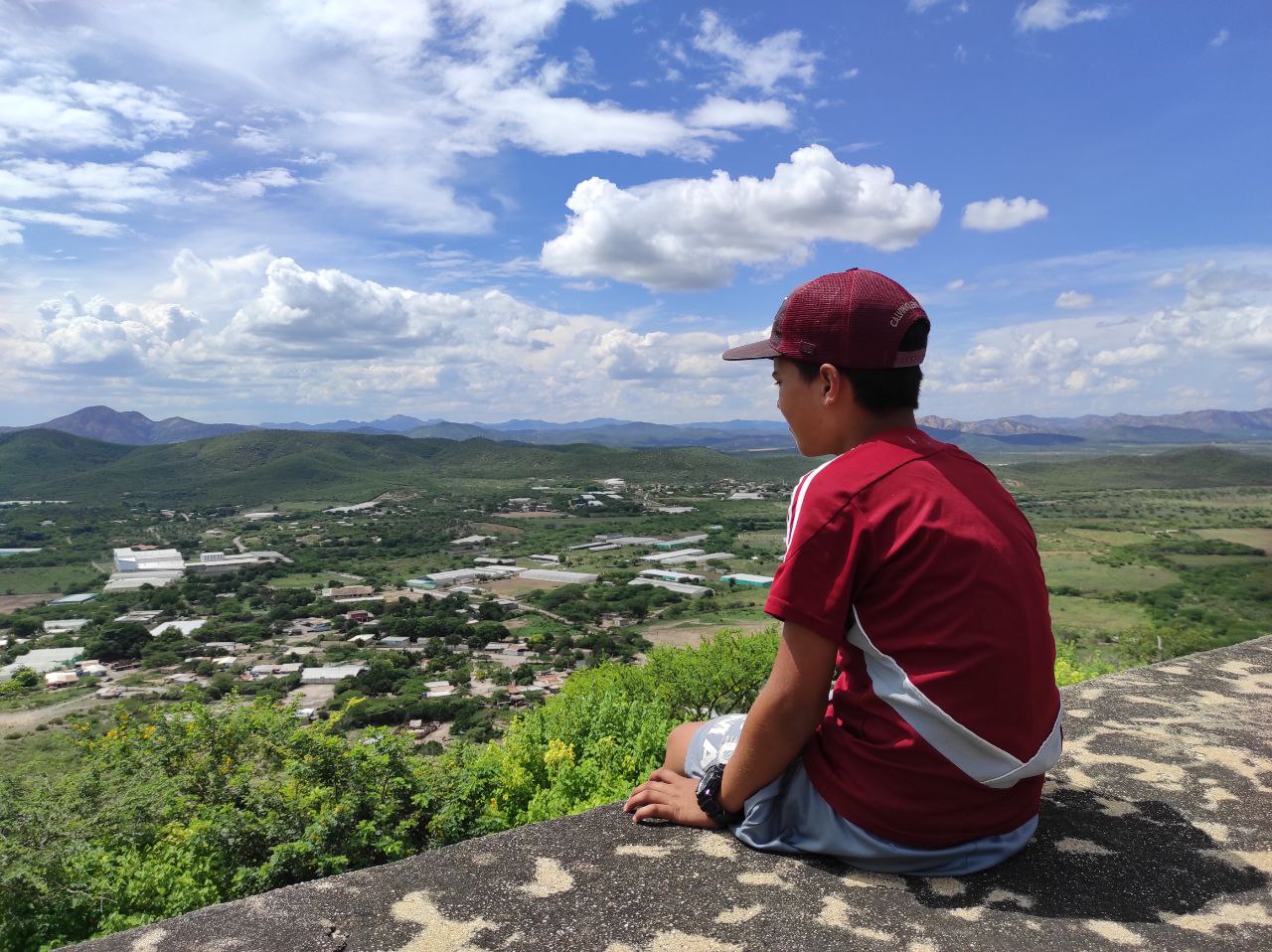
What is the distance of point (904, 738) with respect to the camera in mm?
1971

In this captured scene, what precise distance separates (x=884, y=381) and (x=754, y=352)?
402 millimetres

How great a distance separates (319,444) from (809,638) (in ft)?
646

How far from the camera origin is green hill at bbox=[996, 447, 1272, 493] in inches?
5320

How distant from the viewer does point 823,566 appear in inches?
73.9

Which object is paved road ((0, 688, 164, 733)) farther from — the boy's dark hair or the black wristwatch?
the boy's dark hair

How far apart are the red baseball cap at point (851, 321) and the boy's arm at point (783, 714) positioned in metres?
0.76

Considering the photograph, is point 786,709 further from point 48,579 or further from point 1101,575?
point 48,579

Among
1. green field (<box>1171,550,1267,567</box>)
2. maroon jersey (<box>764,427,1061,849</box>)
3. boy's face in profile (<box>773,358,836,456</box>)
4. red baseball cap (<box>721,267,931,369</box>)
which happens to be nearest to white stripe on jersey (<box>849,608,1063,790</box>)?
maroon jersey (<box>764,427,1061,849</box>)

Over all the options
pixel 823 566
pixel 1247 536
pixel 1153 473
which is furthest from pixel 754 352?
pixel 1153 473

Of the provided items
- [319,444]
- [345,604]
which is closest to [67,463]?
[319,444]

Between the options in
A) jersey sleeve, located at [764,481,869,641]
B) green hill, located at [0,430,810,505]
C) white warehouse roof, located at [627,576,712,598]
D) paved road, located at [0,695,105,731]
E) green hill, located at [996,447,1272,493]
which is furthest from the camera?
green hill, located at [0,430,810,505]

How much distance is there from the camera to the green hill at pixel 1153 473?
443 feet

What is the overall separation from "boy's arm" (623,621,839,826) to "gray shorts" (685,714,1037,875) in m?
0.08

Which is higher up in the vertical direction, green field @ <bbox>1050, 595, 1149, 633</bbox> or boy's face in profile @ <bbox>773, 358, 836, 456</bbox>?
boy's face in profile @ <bbox>773, 358, 836, 456</bbox>
